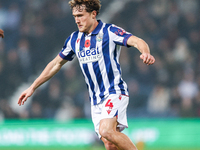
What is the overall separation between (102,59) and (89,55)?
177 millimetres

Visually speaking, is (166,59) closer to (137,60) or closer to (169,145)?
(137,60)

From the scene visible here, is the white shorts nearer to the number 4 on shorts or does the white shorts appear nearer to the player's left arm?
the number 4 on shorts

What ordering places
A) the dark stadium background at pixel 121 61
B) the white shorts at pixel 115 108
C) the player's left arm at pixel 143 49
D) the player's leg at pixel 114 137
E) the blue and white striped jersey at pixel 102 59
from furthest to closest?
the dark stadium background at pixel 121 61, the blue and white striped jersey at pixel 102 59, the white shorts at pixel 115 108, the player's leg at pixel 114 137, the player's left arm at pixel 143 49

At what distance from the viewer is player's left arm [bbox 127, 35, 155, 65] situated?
403 centimetres

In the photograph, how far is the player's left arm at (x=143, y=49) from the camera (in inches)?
159

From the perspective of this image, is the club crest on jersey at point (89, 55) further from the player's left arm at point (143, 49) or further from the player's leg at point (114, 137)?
the player's leg at point (114, 137)

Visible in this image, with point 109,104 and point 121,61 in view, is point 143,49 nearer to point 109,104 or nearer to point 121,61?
point 109,104

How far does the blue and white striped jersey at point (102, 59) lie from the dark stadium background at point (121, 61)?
13.6 feet

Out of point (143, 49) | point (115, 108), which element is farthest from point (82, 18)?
point (115, 108)

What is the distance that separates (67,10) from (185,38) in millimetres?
3214

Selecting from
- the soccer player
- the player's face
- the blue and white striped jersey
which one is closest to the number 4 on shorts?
the soccer player

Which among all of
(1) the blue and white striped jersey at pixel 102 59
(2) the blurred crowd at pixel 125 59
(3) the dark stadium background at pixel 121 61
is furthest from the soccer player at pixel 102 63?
(2) the blurred crowd at pixel 125 59

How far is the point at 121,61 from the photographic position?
998 cm

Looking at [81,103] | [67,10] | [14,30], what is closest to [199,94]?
[81,103]
